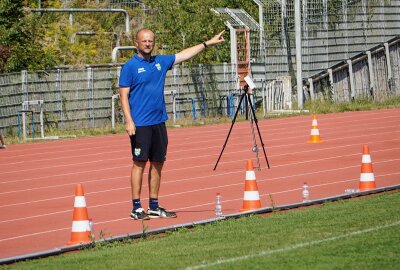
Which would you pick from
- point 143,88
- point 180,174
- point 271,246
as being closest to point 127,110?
point 143,88

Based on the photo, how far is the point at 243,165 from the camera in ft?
71.3

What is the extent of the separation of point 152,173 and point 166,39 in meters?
27.8

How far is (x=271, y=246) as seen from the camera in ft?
36.2

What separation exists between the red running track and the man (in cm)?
44

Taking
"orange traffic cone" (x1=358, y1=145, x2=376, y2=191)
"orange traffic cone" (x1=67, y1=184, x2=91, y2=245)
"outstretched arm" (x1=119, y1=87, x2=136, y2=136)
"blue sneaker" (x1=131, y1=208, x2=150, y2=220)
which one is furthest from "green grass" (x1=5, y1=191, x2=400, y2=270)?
"orange traffic cone" (x1=358, y1=145, x2=376, y2=191)

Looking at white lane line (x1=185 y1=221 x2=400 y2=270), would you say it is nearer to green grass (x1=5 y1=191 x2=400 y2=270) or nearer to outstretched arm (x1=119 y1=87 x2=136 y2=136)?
green grass (x1=5 y1=191 x2=400 y2=270)

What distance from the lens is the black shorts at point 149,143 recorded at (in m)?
14.0

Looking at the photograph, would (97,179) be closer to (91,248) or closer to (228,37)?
(91,248)

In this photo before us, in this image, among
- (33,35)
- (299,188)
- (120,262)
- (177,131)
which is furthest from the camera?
(33,35)

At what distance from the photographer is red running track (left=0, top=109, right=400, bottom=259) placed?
572 inches

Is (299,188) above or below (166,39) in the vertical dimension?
below

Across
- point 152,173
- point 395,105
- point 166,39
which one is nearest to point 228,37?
point 166,39

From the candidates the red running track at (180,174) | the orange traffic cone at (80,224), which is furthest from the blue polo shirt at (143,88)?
the orange traffic cone at (80,224)

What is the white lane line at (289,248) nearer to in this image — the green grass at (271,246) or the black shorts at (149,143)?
the green grass at (271,246)
